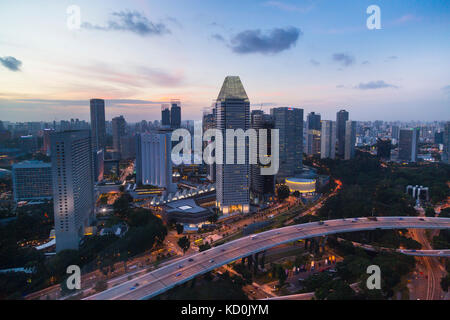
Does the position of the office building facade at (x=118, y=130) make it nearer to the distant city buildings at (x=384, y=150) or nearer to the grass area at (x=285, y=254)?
the grass area at (x=285, y=254)

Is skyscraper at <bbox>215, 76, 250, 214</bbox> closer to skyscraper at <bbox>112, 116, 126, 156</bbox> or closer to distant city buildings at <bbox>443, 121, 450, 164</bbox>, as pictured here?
skyscraper at <bbox>112, 116, 126, 156</bbox>

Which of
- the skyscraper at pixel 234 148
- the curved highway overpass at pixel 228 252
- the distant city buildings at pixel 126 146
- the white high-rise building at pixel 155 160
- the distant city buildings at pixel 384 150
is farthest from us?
the distant city buildings at pixel 126 146

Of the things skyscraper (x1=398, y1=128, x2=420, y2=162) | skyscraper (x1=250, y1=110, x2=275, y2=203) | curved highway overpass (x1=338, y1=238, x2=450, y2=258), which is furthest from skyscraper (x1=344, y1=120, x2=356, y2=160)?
curved highway overpass (x1=338, y1=238, x2=450, y2=258)

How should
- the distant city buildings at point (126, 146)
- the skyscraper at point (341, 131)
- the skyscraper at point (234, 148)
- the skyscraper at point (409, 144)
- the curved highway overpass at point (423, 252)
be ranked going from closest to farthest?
the curved highway overpass at point (423, 252) < the skyscraper at point (234, 148) < the skyscraper at point (409, 144) < the skyscraper at point (341, 131) < the distant city buildings at point (126, 146)

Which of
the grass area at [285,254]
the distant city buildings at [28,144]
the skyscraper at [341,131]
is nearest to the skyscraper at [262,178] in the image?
the grass area at [285,254]

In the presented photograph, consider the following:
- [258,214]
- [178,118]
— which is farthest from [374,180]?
[178,118]

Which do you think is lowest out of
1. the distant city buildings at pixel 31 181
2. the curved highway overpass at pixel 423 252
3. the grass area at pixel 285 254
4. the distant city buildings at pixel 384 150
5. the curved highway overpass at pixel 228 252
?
the grass area at pixel 285 254

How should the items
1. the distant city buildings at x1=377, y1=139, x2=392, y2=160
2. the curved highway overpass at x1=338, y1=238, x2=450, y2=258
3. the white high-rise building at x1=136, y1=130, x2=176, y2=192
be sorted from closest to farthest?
the curved highway overpass at x1=338, y1=238, x2=450, y2=258 → the white high-rise building at x1=136, y1=130, x2=176, y2=192 → the distant city buildings at x1=377, y1=139, x2=392, y2=160
